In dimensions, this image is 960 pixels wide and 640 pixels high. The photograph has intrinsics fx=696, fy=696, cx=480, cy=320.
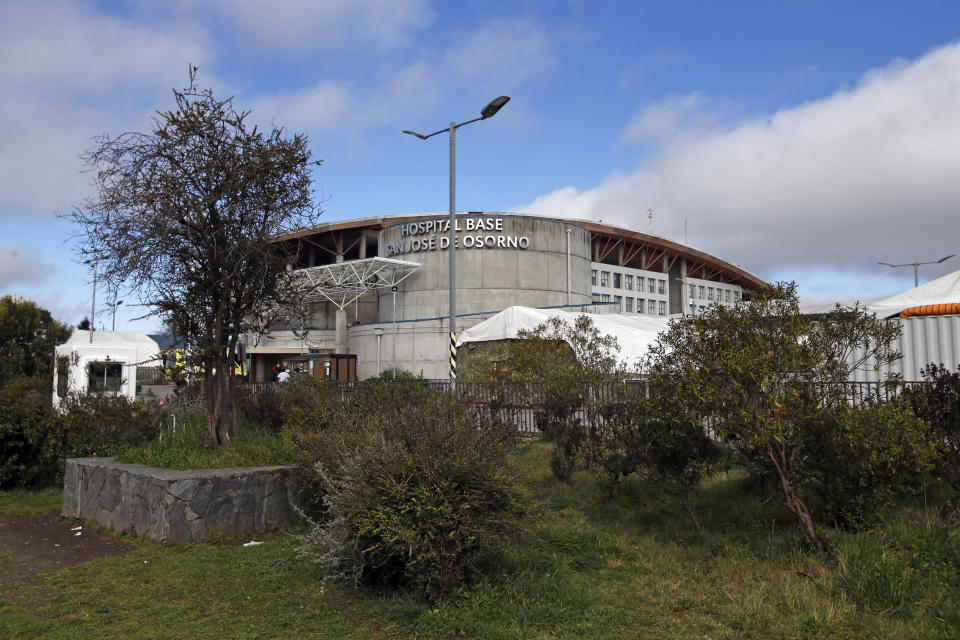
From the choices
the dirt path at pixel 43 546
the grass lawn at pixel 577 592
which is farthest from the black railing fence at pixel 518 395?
the dirt path at pixel 43 546

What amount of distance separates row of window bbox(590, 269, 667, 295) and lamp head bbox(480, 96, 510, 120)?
49972mm

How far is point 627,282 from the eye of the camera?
226 feet

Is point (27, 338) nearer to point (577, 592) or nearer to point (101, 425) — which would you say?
point (101, 425)

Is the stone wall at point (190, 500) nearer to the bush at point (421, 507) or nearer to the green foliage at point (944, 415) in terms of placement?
the bush at point (421, 507)

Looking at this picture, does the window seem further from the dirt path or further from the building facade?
the building facade

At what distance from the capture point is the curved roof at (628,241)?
61.8 metres

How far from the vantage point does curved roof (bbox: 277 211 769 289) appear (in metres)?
61.8

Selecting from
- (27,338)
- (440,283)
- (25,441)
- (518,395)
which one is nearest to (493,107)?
(518,395)

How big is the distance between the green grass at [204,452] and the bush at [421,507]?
313cm

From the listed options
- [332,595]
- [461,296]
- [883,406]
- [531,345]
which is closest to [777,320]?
[883,406]

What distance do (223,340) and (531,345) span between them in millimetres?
11123

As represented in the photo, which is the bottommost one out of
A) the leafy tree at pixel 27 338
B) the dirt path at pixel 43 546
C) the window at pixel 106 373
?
the dirt path at pixel 43 546

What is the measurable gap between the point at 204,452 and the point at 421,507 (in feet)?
16.8

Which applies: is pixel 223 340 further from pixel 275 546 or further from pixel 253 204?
pixel 275 546
